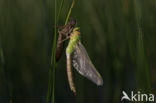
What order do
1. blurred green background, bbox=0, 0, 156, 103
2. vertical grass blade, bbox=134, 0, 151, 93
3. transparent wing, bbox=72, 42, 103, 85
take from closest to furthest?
vertical grass blade, bbox=134, 0, 151, 93 → transparent wing, bbox=72, 42, 103, 85 → blurred green background, bbox=0, 0, 156, 103

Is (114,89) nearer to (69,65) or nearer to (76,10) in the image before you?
(76,10)

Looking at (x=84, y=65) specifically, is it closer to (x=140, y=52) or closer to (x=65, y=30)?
(x=65, y=30)

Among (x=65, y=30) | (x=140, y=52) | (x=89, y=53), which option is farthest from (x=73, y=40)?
(x=89, y=53)

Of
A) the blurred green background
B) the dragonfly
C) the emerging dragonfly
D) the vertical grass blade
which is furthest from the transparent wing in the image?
the blurred green background

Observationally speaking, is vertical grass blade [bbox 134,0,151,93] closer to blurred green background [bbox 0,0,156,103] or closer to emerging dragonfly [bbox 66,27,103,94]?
emerging dragonfly [bbox 66,27,103,94]

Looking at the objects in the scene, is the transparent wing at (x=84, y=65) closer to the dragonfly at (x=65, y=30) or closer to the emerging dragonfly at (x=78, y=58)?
the emerging dragonfly at (x=78, y=58)

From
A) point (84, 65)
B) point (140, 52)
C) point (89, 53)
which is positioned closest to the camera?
point (140, 52)

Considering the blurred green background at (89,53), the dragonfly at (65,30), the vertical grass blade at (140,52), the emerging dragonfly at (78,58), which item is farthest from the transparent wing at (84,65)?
the blurred green background at (89,53)

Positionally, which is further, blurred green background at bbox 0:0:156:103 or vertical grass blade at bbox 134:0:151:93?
blurred green background at bbox 0:0:156:103

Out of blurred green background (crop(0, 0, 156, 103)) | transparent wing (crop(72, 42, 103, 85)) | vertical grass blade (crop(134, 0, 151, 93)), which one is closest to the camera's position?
vertical grass blade (crop(134, 0, 151, 93))
